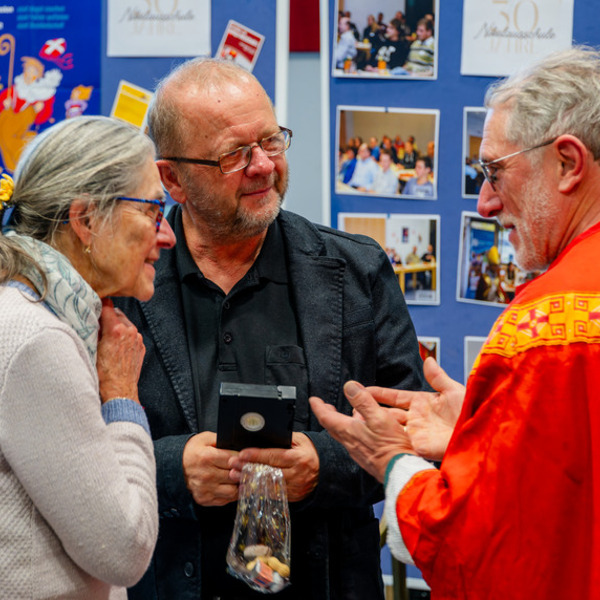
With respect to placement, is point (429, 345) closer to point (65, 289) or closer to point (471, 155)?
point (471, 155)

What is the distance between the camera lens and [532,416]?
1298mm

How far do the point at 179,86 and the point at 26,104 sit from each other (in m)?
1.11

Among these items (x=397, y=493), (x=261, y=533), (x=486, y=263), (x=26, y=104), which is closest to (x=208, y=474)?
(x=261, y=533)

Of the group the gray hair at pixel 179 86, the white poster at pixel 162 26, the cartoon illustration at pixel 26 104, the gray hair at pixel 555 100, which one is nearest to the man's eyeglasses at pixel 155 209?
the gray hair at pixel 179 86

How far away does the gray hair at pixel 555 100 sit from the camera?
4.78 ft

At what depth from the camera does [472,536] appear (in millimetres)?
1340

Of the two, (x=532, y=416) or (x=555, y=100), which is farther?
(x=555, y=100)

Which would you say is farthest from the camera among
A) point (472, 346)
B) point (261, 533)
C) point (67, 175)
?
point (472, 346)

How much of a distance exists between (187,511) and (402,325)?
71 centimetres

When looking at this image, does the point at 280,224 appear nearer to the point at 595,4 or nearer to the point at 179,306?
the point at 179,306

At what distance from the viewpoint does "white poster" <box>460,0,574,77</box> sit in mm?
2668

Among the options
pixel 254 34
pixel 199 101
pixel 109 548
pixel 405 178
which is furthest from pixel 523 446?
pixel 254 34

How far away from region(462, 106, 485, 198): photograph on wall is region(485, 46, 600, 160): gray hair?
1.15 metres

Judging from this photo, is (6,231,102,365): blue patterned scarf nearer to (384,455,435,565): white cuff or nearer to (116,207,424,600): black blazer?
(116,207,424,600): black blazer
